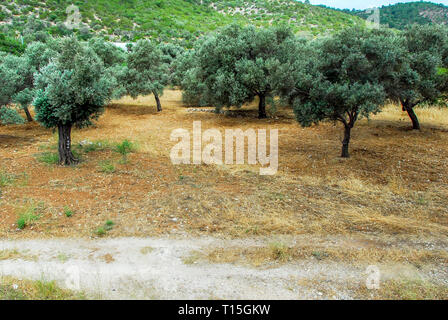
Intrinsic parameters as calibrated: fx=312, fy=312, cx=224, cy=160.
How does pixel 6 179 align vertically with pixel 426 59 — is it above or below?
below

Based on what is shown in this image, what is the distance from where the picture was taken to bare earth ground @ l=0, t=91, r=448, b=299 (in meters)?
5.93

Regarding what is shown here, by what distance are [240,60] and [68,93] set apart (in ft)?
39.9

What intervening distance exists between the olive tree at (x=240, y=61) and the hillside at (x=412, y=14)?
54.7 meters

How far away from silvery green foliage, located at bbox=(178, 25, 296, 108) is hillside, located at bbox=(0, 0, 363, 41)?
32134 mm

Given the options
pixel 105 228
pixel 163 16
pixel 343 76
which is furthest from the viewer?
pixel 163 16

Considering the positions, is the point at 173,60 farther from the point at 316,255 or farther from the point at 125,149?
the point at 316,255

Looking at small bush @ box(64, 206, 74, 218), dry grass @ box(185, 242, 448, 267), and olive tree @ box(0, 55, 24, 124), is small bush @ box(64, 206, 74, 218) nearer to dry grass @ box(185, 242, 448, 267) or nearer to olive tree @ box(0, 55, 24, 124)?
dry grass @ box(185, 242, 448, 267)

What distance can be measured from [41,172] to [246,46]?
14.6m

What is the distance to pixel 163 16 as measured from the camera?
58.7m
